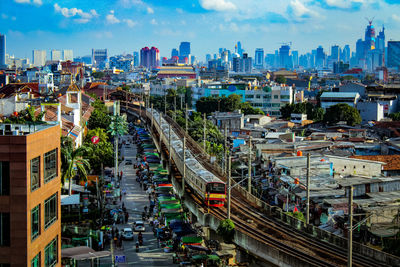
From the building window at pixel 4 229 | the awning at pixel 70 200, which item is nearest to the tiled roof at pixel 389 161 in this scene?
the awning at pixel 70 200

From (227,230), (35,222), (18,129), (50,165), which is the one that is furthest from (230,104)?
(35,222)

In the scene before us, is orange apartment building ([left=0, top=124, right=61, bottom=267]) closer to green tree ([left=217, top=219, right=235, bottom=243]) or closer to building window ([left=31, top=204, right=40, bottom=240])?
building window ([left=31, top=204, right=40, bottom=240])

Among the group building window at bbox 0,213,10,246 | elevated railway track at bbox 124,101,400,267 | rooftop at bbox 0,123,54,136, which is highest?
rooftop at bbox 0,123,54,136

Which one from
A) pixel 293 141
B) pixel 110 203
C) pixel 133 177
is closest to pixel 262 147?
pixel 293 141

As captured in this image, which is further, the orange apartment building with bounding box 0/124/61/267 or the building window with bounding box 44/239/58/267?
the building window with bounding box 44/239/58/267

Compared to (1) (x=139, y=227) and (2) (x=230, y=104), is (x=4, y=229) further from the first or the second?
(2) (x=230, y=104)

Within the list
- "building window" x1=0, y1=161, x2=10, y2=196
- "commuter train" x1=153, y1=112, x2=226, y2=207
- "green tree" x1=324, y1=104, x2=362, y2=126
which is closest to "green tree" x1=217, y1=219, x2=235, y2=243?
"commuter train" x1=153, y1=112, x2=226, y2=207
